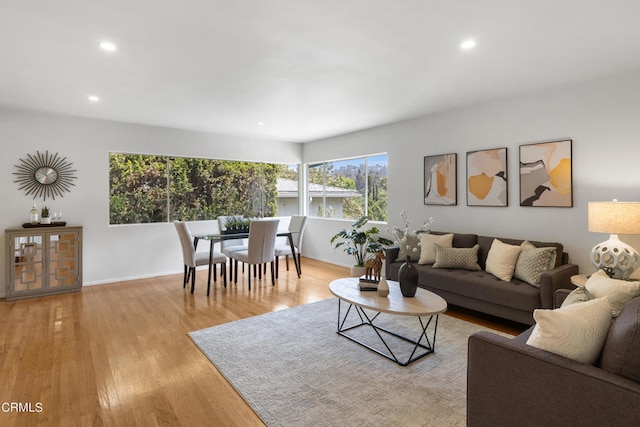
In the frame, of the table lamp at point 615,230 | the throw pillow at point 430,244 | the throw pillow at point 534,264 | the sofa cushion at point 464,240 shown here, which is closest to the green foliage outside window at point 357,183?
the throw pillow at point 430,244

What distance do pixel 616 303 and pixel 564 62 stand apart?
7.36 ft

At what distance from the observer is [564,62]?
117 inches

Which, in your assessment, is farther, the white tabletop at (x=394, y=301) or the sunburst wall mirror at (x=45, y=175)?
the sunburst wall mirror at (x=45, y=175)

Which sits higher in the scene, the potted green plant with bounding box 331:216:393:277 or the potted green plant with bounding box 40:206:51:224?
the potted green plant with bounding box 40:206:51:224

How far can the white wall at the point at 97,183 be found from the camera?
4.48m

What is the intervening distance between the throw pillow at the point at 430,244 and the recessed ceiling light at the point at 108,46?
3782 mm

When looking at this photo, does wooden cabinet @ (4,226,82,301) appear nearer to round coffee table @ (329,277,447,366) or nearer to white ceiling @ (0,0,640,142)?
white ceiling @ (0,0,640,142)

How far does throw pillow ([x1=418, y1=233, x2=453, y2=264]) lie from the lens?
4.17 meters

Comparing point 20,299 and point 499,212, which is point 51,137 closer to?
point 20,299

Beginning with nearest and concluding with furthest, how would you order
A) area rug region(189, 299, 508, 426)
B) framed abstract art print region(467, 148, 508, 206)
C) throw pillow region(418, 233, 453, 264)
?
area rug region(189, 299, 508, 426), framed abstract art print region(467, 148, 508, 206), throw pillow region(418, 233, 453, 264)

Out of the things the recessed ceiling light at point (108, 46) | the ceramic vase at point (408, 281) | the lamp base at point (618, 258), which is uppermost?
the recessed ceiling light at point (108, 46)

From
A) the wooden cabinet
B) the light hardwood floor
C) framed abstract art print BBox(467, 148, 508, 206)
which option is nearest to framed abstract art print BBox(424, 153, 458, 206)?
framed abstract art print BBox(467, 148, 508, 206)

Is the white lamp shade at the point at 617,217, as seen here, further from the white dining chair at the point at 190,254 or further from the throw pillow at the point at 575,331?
the white dining chair at the point at 190,254

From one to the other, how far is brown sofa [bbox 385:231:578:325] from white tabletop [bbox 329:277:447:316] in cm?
84
